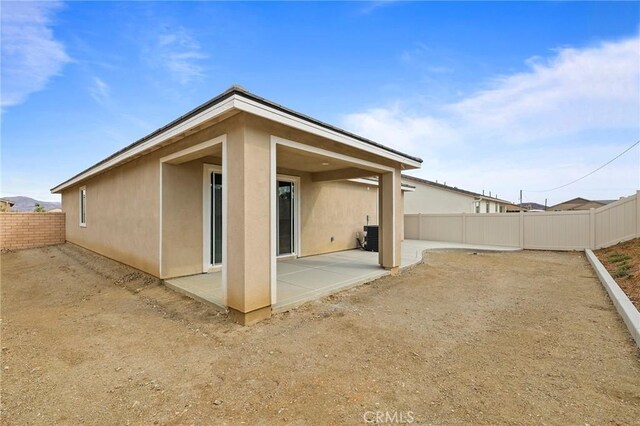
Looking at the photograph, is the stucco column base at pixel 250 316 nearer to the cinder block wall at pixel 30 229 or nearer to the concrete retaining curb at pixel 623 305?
the concrete retaining curb at pixel 623 305

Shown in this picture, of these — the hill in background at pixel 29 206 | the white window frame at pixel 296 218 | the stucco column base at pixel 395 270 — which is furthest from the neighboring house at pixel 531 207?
the hill in background at pixel 29 206

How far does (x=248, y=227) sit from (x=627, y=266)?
898 centimetres

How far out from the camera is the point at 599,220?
10945 mm

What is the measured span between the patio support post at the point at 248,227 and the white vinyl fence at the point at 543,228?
42.2ft

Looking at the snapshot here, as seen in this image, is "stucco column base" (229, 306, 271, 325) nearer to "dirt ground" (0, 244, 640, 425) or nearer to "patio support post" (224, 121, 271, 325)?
"patio support post" (224, 121, 271, 325)

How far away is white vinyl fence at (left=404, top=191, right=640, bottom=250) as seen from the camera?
10.3 metres

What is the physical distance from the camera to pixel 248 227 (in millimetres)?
3988

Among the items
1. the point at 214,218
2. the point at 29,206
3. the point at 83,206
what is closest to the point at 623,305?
the point at 214,218

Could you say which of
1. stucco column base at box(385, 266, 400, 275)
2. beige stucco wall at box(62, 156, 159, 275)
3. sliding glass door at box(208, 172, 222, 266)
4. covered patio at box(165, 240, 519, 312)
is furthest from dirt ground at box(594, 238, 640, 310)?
beige stucco wall at box(62, 156, 159, 275)

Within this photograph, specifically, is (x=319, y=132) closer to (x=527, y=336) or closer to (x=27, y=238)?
(x=527, y=336)

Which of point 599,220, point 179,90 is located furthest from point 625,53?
point 179,90

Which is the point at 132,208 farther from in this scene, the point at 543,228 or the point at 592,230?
the point at 592,230

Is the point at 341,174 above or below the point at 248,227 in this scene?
above

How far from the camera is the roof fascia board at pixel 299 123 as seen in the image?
12.2 ft
